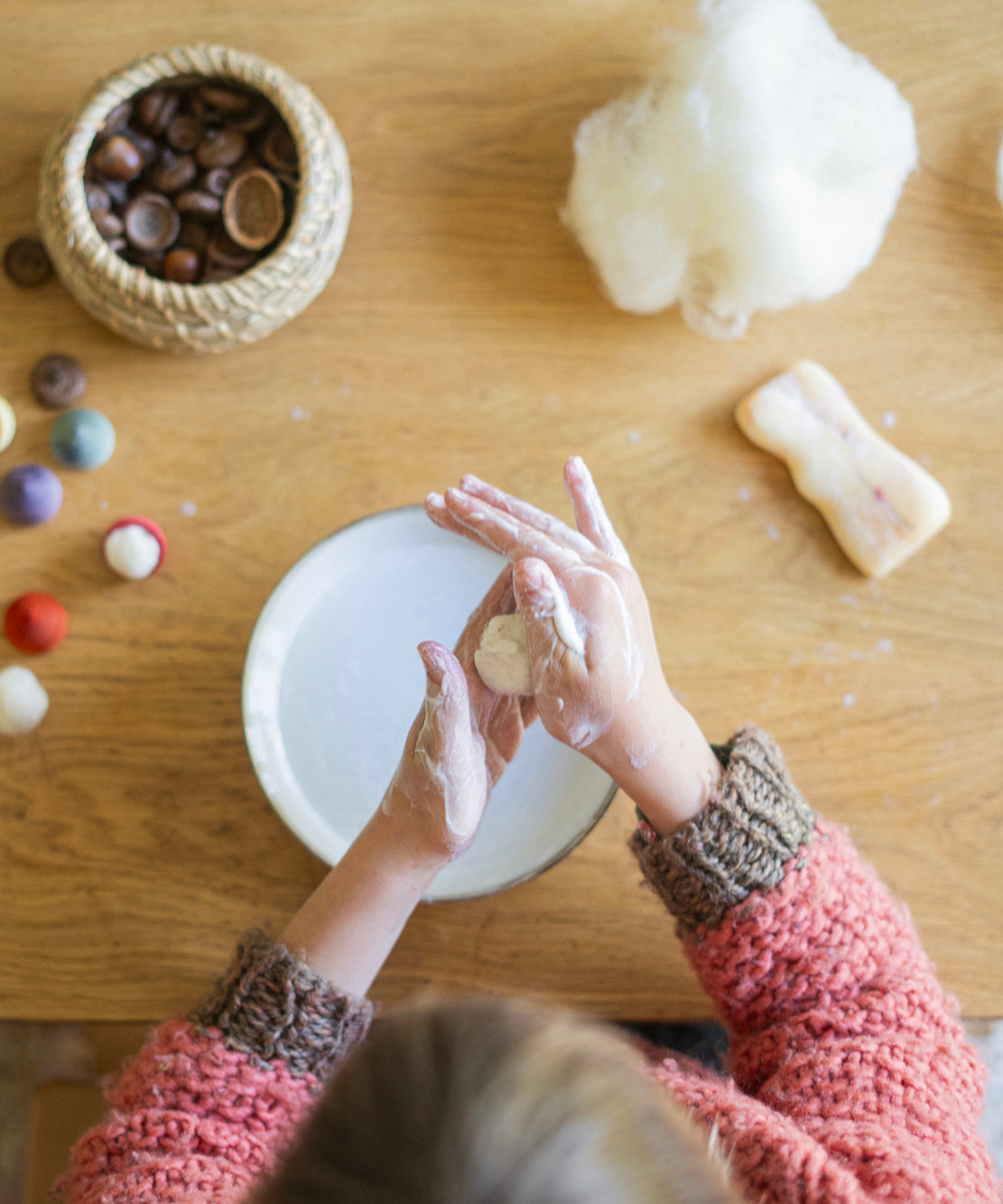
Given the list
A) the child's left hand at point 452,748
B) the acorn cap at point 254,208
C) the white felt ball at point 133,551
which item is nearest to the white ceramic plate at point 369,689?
the child's left hand at point 452,748

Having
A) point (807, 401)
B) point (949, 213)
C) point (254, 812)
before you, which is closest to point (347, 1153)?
point (254, 812)

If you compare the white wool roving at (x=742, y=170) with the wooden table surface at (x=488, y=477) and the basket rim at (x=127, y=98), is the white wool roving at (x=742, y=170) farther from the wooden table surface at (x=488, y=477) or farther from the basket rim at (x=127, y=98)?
the basket rim at (x=127, y=98)

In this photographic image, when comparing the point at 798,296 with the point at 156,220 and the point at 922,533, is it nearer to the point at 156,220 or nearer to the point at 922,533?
the point at 922,533

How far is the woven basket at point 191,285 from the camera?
687mm

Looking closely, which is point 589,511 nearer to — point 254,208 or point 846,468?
point 846,468

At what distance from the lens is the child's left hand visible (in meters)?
0.59

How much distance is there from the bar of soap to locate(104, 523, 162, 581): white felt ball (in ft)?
1.66

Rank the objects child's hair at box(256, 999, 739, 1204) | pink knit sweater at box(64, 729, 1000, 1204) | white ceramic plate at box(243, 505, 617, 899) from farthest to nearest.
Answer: white ceramic plate at box(243, 505, 617, 899) → pink knit sweater at box(64, 729, 1000, 1204) → child's hair at box(256, 999, 739, 1204)

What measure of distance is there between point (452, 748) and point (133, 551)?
1.10 ft

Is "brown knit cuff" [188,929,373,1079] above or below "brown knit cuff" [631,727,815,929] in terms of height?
below

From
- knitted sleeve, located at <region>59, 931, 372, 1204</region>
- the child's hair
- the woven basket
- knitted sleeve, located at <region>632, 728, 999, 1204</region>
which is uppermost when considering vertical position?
the woven basket

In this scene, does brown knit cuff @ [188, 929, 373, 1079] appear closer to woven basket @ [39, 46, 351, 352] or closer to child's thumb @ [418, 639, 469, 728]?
child's thumb @ [418, 639, 469, 728]

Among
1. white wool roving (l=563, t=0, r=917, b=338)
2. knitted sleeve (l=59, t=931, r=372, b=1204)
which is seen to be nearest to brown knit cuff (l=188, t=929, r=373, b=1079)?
knitted sleeve (l=59, t=931, r=372, b=1204)

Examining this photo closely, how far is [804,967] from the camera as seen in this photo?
62 cm
